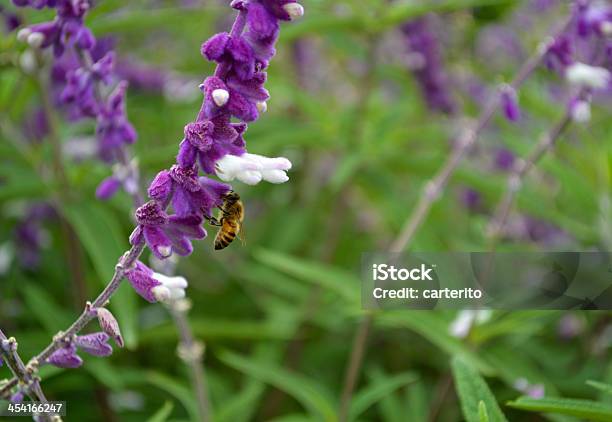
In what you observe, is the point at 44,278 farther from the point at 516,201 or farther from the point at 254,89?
the point at 254,89

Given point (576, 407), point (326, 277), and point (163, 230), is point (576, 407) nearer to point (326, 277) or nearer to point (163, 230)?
point (163, 230)

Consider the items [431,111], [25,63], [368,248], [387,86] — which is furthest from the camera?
[387,86]

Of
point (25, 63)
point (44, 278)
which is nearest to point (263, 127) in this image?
point (25, 63)

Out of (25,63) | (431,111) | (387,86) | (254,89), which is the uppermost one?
(387,86)

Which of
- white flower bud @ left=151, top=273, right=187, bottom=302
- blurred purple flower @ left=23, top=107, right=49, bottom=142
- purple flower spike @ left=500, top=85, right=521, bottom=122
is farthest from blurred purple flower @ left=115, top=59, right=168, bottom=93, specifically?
white flower bud @ left=151, top=273, right=187, bottom=302

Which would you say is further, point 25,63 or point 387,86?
point 387,86

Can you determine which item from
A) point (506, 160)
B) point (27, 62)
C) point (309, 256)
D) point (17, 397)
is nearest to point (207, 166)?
point (17, 397)

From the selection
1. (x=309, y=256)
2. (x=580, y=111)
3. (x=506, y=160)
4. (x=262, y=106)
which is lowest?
(x=262, y=106)

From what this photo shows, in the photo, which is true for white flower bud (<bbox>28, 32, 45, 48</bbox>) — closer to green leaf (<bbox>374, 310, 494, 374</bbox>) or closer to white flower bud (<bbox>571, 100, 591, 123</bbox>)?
green leaf (<bbox>374, 310, 494, 374</bbox>)
